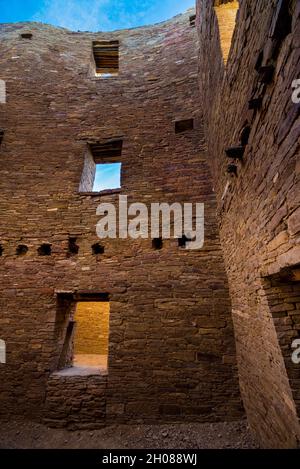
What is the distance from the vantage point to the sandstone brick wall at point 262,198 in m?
1.84

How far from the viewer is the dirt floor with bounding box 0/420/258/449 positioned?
11.1 ft

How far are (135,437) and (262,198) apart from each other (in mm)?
3943

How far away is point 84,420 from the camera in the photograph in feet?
13.0

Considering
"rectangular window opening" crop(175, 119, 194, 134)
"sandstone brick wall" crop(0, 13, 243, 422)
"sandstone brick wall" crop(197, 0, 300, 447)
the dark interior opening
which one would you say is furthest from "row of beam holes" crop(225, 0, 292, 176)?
the dark interior opening

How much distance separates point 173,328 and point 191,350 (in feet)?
1.56

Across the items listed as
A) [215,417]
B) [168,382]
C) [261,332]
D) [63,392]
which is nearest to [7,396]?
[63,392]

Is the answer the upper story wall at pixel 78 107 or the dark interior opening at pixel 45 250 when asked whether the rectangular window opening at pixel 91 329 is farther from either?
the upper story wall at pixel 78 107

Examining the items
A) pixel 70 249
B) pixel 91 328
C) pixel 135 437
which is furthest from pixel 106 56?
pixel 135 437

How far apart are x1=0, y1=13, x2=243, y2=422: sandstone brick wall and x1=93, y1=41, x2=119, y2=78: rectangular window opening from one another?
118 centimetres

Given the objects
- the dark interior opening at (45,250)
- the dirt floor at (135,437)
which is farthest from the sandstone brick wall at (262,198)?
the dark interior opening at (45,250)

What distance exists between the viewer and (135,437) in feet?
11.8

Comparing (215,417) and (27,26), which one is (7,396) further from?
(27,26)

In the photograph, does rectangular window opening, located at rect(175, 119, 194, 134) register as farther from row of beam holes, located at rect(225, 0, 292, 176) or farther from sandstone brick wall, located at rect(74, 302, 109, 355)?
sandstone brick wall, located at rect(74, 302, 109, 355)

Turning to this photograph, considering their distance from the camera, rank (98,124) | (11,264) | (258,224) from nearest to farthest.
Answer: (258,224) → (11,264) → (98,124)
